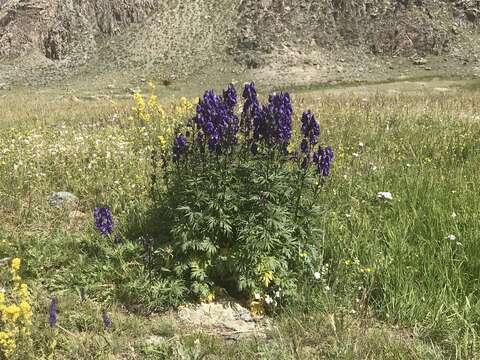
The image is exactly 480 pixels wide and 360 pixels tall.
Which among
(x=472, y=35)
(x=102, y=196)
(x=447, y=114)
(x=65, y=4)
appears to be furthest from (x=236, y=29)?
(x=102, y=196)

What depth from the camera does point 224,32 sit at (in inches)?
2271

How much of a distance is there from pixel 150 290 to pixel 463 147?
20.3ft

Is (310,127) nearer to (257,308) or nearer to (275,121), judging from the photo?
(275,121)

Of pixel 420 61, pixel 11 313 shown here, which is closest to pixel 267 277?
pixel 11 313

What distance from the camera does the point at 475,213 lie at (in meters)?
4.92

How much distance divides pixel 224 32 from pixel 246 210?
56.7 m

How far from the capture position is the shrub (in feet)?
14.6

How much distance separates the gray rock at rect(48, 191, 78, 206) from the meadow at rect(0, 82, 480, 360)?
0.13 meters

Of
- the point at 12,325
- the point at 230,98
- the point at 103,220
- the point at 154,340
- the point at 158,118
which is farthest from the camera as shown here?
the point at 158,118

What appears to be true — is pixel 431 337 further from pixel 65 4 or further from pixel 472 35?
pixel 65 4

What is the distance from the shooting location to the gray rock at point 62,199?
6809 mm

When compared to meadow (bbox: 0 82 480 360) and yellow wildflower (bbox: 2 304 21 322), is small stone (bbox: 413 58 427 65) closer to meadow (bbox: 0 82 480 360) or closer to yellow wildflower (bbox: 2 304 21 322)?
meadow (bbox: 0 82 480 360)

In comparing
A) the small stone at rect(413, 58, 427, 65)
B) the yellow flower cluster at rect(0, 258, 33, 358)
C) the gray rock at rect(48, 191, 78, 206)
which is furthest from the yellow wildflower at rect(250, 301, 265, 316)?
the small stone at rect(413, 58, 427, 65)

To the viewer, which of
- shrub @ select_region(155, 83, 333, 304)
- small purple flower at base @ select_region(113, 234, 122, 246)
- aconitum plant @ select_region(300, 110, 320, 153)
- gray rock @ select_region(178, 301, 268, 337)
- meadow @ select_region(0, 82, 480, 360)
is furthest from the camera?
small purple flower at base @ select_region(113, 234, 122, 246)
